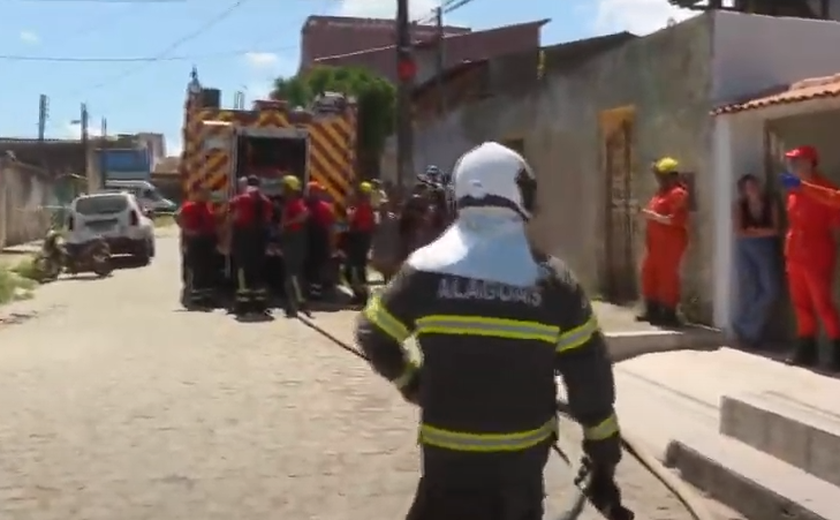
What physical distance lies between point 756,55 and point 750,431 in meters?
5.80

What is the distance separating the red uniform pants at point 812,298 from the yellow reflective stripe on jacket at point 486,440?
6.67 meters

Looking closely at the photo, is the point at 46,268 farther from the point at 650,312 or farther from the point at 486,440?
the point at 486,440

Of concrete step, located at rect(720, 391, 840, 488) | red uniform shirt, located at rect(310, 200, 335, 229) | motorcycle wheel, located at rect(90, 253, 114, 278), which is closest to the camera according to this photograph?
concrete step, located at rect(720, 391, 840, 488)

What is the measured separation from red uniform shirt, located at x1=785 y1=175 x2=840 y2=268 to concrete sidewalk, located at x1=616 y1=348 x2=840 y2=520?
0.89 meters

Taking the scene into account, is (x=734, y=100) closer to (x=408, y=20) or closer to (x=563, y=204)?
(x=563, y=204)

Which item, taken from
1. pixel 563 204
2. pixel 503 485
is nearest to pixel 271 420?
pixel 503 485

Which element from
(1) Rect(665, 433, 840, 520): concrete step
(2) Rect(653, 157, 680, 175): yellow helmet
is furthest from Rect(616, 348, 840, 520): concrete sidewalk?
(2) Rect(653, 157, 680, 175): yellow helmet

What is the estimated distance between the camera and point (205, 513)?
6.79 metres

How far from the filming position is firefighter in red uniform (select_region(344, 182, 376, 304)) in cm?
1690

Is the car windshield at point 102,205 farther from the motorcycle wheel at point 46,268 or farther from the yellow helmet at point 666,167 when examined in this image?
the yellow helmet at point 666,167

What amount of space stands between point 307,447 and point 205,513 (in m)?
1.59

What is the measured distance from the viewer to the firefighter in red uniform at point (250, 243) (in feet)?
51.1

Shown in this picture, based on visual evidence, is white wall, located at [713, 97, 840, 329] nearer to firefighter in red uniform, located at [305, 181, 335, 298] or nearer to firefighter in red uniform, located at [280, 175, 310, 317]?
firefighter in red uniform, located at [280, 175, 310, 317]

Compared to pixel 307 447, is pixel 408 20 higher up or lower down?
higher up
